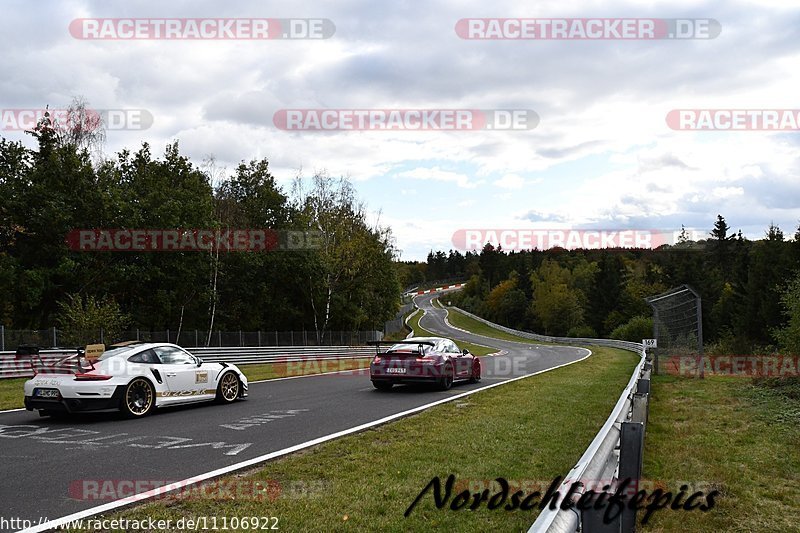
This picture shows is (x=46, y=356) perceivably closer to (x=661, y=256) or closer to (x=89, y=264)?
(x=89, y=264)

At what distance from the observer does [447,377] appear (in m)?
15.7

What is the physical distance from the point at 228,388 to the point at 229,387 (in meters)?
0.04

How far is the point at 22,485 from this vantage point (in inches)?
242

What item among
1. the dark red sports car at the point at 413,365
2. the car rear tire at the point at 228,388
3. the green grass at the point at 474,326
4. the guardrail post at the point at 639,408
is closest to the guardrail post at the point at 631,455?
the guardrail post at the point at 639,408

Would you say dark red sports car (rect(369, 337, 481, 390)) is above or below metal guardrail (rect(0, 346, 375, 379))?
above

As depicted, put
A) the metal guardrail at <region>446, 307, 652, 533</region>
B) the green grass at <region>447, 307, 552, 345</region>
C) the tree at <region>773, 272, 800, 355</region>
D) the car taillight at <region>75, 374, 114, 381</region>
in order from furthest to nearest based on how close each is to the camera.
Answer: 1. the green grass at <region>447, 307, 552, 345</region>
2. the tree at <region>773, 272, 800, 355</region>
3. the car taillight at <region>75, 374, 114, 381</region>
4. the metal guardrail at <region>446, 307, 652, 533</region>

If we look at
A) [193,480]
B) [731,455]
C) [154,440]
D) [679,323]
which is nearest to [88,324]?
[154,440]

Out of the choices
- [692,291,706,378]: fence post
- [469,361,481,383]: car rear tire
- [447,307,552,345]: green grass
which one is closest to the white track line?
[469,361,481,383]: car rear tire

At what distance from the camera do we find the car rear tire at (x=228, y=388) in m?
12.7

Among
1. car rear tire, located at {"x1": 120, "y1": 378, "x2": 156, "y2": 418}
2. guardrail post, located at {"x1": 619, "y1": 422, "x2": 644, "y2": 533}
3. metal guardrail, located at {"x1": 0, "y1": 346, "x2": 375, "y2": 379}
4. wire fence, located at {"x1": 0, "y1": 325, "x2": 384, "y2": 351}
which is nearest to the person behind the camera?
guardrail post, located at {"x1": 619, "y1": 422, "x2": 644, "y2": 533}

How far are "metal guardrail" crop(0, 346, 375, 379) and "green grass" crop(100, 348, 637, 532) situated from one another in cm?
1051

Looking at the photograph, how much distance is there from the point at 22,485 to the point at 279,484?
8.16 ft

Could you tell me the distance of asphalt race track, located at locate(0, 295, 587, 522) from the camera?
6.10m

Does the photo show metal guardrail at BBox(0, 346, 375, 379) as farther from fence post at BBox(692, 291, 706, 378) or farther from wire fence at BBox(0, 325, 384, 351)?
fence post at BBox(692, 291, 706, 378)
